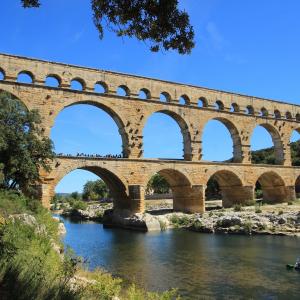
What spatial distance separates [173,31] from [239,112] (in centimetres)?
3180

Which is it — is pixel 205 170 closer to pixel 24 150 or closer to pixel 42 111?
pixel 42 111

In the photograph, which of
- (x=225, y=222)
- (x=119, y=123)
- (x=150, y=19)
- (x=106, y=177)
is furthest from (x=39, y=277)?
(x=119, y=123)

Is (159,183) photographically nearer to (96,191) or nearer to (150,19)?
(96,191)

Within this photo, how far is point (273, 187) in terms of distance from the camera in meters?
40.3

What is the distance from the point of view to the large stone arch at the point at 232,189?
36.2 m

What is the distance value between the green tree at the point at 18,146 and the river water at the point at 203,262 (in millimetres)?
4390

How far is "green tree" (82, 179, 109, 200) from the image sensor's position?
81.8 meters

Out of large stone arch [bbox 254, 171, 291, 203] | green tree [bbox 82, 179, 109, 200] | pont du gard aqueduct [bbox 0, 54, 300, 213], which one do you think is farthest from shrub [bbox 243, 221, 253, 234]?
green tree [bbox 82, 179, 109, 200]

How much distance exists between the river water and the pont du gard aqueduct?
248 inches

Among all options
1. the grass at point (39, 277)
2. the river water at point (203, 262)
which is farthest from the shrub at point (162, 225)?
the grass at point (39, 277)

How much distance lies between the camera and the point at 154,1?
677 cm

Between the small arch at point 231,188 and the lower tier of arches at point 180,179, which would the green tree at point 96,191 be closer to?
the small arch at point 231,188

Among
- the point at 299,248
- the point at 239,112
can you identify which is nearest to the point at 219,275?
the point at 299,248

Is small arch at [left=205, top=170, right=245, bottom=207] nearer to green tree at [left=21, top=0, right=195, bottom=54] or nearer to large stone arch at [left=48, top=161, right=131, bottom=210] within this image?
large stone arch at [left=48, top=161, right=131, bottom=210]
